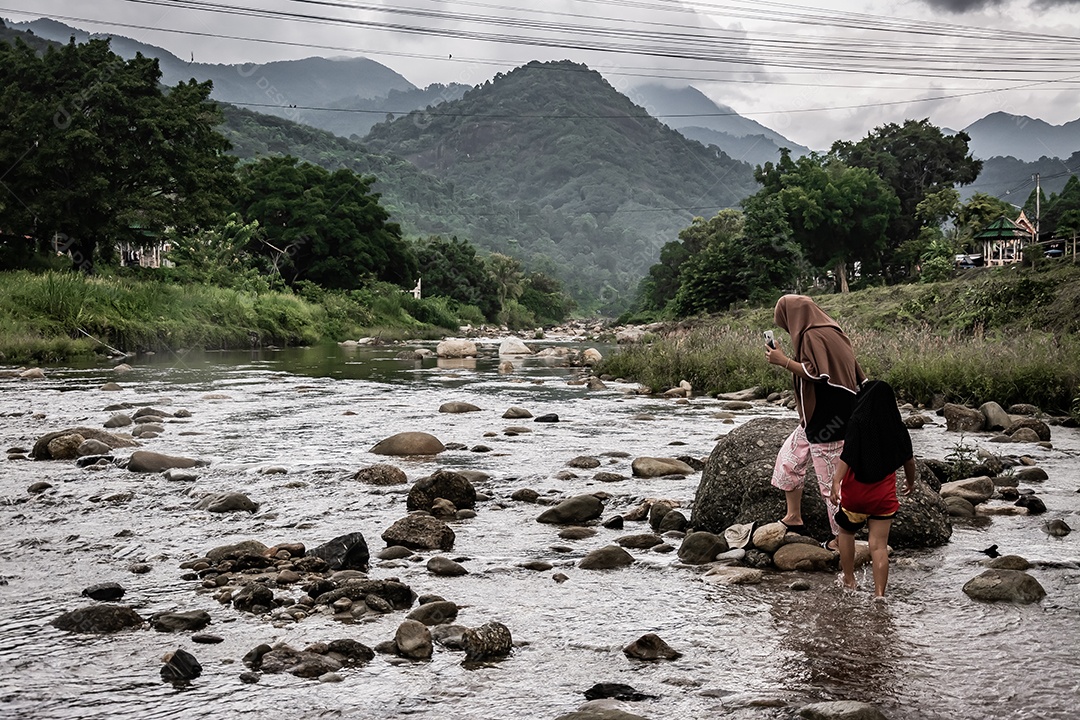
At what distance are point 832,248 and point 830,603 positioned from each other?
206ft

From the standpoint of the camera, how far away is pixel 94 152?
1489 inches

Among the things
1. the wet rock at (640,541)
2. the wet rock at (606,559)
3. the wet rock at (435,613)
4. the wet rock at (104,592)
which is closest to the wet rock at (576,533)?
the wet rock at (640,541)

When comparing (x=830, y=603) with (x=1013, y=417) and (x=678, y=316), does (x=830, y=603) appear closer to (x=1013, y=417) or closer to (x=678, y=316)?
(x=1013, y=417)

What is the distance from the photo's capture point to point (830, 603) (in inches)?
229

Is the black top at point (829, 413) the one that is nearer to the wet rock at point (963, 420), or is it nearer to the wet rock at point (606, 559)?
the wet rock at point (606, 559)

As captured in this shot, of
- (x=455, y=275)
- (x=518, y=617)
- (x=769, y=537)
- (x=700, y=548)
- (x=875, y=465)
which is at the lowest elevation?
(x=518, y=617)

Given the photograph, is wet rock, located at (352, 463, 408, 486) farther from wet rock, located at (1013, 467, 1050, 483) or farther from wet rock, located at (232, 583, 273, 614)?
wet rock, located at (1013, 467, 1050, 483)

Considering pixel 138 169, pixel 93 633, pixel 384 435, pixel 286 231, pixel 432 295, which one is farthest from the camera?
pixel 432 295

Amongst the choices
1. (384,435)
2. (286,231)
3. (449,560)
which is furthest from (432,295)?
(449,560)

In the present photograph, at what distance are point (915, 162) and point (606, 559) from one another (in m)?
74.5

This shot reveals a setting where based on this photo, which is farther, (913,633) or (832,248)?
(832,248)

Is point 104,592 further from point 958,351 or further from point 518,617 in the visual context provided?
point 958,351

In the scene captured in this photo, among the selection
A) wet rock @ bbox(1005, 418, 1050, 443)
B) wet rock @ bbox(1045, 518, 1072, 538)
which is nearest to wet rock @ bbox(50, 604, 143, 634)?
wet rock @ bbox(1045, 518, 1072, 538)


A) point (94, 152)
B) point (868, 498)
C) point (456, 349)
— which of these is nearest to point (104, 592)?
point (868, 498)
